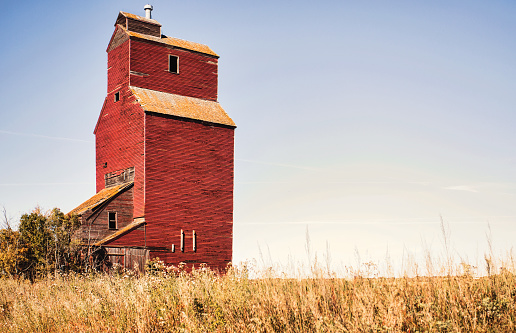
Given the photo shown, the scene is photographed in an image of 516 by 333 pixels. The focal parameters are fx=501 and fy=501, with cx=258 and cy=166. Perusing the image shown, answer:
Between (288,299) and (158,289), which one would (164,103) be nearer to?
(158,289)

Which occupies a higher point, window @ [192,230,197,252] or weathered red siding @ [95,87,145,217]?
weathered red siding @ [95,87,145,217]

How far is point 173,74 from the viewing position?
31.8 m

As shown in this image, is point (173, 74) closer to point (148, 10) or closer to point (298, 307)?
point (148, 10)

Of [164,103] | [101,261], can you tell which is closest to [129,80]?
[164,103]

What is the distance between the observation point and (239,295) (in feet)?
31.7

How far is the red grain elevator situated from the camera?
2766 centimetres

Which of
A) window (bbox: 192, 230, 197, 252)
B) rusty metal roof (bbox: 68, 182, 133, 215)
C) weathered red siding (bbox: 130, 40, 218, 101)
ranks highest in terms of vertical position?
weathered red siding (bbox: 130, 40, 218, 101)

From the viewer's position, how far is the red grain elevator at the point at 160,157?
90.7 ft

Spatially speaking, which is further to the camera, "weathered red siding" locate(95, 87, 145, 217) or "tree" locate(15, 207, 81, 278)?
"weathered red siding" locate(95, 87, 145, 217)

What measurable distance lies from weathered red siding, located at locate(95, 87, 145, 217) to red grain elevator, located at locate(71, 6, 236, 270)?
61 millimetres

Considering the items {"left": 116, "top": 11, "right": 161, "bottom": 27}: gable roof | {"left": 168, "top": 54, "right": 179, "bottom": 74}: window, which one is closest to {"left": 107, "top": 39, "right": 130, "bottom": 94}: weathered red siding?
{"left": 116, "top": 11, "right": 161, "bottom": 27}: gable roof

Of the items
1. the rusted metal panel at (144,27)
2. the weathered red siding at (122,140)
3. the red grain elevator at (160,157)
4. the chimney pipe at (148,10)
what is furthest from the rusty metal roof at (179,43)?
the weathered red siding at (122,140)

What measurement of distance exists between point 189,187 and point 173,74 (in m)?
7.68

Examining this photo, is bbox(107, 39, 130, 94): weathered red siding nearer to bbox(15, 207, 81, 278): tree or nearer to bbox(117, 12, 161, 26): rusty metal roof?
bbox(117, 12, 161, 26): rusty metal roof
